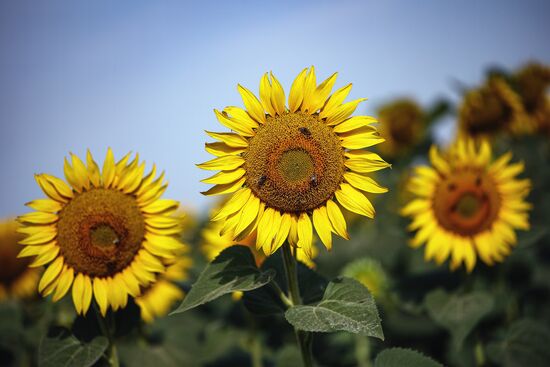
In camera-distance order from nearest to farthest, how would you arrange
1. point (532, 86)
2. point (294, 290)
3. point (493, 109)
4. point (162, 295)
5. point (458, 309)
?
point (294, 290), point (458, 309), point (162, 295), point (493, 109), point (532, 86)

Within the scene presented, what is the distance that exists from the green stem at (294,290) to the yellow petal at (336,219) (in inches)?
9.7

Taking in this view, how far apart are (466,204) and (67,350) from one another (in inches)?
113

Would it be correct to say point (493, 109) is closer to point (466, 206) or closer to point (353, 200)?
point (466, 206)

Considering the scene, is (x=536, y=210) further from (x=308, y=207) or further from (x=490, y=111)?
(x=308, y=207)

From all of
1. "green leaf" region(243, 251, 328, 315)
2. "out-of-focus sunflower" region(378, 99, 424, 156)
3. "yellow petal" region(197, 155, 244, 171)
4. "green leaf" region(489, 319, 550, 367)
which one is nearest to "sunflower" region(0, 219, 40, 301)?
"green leaf" region(243, 251, 328, 315)

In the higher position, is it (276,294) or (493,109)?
(493,109)

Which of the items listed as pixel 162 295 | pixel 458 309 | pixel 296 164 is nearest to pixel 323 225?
A: pixel 296 164

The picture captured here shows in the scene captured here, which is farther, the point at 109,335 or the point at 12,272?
the point at 12,272

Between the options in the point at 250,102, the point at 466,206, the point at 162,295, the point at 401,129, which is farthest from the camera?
the point at 401,129

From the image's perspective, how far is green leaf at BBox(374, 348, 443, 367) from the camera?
259cm

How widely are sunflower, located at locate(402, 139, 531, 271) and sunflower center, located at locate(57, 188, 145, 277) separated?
208cm

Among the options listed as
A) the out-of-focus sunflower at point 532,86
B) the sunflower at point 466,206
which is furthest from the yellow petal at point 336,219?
the out-of-focus sunflower at point 532,86

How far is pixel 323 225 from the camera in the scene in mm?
2572

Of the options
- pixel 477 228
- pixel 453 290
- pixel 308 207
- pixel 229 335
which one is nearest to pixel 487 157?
pixel 477 228
